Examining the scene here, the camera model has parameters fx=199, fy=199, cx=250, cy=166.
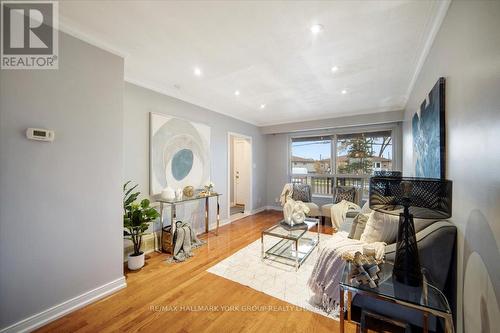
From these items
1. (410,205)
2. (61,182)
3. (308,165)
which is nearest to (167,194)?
(61,182)

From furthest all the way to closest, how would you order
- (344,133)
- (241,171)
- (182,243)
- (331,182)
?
1. (241,171)
2. (331,182)
3. (344,133)
4. (182,243)

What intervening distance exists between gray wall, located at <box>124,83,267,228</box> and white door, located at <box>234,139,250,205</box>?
0.66 feet

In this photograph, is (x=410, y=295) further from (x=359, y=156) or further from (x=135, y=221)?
(x=359, y=156)

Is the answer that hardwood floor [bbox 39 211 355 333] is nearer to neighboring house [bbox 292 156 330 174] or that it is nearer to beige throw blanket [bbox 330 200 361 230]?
beige throw blanket [bbox 330 200 361 230]

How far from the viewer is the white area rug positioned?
205 cm

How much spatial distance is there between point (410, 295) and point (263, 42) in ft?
7.54

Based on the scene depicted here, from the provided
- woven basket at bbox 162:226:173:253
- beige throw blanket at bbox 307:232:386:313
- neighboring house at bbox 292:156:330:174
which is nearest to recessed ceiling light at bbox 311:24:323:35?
beige throw blanket at bbox 307:232:386:313

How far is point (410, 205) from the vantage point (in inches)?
46.9

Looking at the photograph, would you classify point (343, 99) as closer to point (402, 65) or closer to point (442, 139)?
point (402, 65)

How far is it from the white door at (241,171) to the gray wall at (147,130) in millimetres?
202

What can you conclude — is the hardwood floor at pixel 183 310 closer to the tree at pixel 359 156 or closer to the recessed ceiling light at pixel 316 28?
the recessed ceiling light at pixel 316 28

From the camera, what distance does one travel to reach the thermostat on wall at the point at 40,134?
1591mm

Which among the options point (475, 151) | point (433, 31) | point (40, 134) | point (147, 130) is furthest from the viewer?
point (147, 130)

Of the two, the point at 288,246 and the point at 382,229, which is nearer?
the point at 382,229
